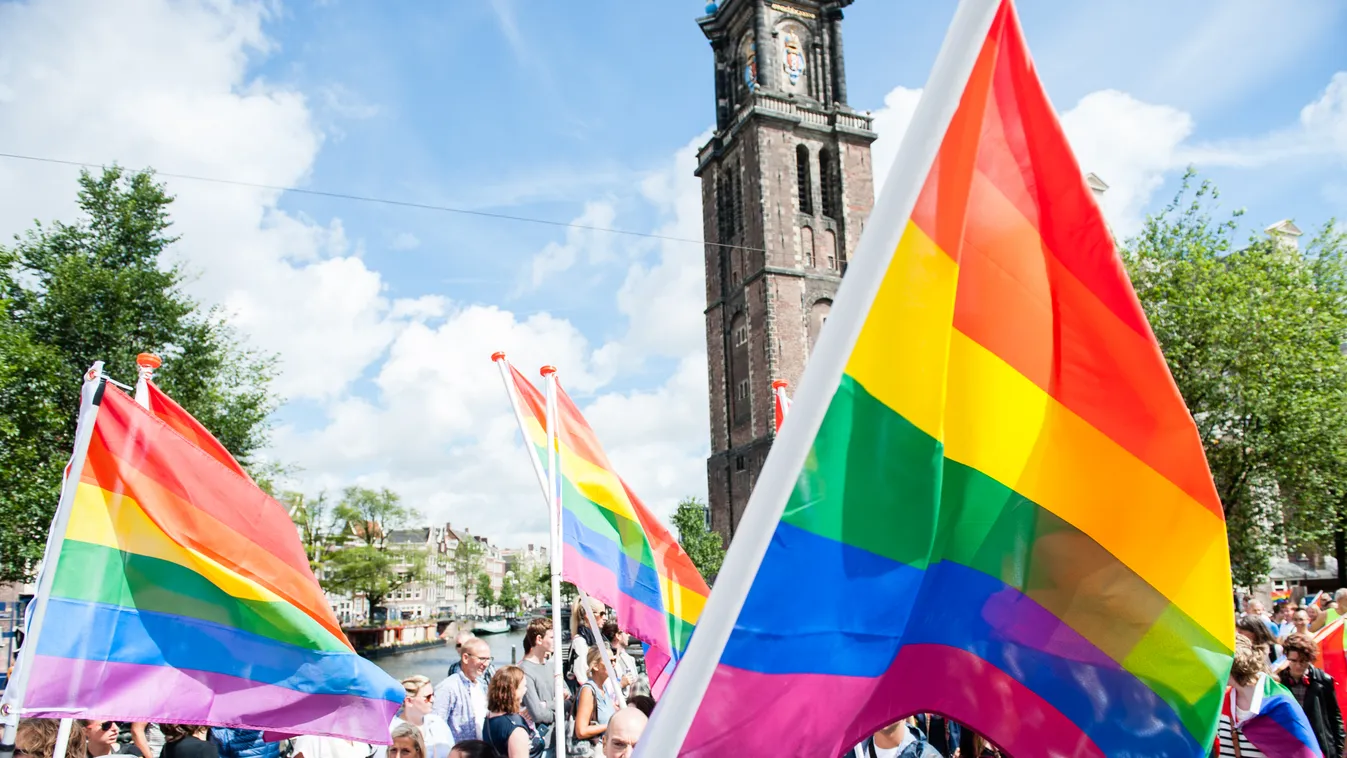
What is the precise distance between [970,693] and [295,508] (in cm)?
5243

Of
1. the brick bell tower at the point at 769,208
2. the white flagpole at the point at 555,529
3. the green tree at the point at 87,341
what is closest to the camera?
the white flagpole at the point at 555,529

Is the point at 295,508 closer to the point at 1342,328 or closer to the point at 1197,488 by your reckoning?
the point at 1342,328

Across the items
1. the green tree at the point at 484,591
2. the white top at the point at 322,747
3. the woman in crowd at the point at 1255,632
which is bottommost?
the white top at the point at 322,747

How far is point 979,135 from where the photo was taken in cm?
245

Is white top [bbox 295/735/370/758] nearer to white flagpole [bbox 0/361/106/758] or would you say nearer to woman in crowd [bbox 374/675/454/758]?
woman in crowd [bbox 374/675/454/758]

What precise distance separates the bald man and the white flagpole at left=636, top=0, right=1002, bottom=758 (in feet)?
7.46

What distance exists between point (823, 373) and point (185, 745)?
15.4 ft

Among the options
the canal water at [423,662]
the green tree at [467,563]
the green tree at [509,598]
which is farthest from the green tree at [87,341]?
the green tree at [509,598]

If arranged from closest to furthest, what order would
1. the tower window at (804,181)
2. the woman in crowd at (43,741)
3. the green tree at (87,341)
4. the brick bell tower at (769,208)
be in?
the woman in crowd at (43,741)
the green tree at (87,341)
the brick bell tower at (769,208)
the tower window at (804,181)

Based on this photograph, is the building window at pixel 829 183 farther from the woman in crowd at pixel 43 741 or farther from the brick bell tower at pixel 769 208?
the woman in crowd at pixel 43 741

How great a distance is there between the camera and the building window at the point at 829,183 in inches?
1998

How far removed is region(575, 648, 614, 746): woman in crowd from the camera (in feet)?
20.4

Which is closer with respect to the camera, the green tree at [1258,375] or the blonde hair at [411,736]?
the blonde hair at [411,736]

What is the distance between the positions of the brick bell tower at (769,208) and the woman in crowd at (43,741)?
139ft
